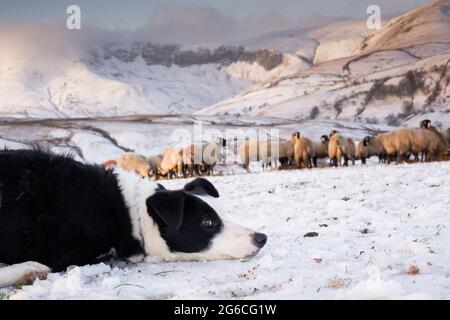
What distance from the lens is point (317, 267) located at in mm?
4973

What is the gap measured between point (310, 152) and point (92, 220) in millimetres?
29320

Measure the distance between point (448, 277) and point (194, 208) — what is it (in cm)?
260

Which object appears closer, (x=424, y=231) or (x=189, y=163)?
(x=424, y=231)

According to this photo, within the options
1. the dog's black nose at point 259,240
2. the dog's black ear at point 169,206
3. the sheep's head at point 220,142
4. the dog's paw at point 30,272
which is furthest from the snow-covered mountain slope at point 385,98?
the dog's paw at point 30,272

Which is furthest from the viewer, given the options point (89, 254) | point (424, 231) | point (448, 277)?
point (424, 231)

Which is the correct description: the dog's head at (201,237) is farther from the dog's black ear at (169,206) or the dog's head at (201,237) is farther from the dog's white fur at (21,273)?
the dog's white fur at (21,273)

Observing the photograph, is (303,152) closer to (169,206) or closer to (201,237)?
(201,237)

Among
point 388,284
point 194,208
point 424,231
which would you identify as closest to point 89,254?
point 194,208

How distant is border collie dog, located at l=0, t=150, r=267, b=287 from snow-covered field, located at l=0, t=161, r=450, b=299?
7.5 inches

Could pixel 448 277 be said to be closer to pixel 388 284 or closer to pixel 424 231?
pixel 388 284

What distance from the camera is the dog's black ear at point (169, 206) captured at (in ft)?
17.2

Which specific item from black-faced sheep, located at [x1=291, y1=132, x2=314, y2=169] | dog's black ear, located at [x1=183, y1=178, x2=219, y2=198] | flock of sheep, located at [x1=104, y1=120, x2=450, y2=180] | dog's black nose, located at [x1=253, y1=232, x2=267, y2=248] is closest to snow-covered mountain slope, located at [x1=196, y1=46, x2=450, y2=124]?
flock of sheep, located at [x1=104, y1=120, x2=450, y2=180]

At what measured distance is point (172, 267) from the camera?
529 cm

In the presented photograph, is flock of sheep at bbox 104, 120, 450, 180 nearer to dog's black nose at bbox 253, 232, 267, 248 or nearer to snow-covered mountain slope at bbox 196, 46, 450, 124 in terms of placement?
dog's black nose at bbox 253, 232, 267, 248
